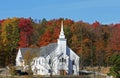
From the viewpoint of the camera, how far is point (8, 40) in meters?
107

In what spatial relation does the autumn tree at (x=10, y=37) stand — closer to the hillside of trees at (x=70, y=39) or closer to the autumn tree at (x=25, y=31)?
the hillside of trees at (x=70, y=39)

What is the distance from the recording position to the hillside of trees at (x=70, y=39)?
102062 millimetres

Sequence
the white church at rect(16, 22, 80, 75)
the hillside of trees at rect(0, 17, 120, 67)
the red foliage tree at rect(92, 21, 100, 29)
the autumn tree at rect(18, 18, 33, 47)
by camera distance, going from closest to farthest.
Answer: the white church at rect(16, 22, 80, 75), the hillside of trees at rect(0, 17, 120, 67), the autumn tree at rect(18, 18, 33, 47), the red foliage tree at rect(92, 21, 100, 29)

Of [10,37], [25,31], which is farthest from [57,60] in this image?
[25,31]

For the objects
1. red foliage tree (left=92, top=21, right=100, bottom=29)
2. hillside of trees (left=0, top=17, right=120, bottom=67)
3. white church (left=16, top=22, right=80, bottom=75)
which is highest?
red foliage tree (left=92, top=21, right=100, bottom=29)

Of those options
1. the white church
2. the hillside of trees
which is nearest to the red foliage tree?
the hillside of trees

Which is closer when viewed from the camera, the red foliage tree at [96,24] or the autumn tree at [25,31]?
the autumn tree at [25,31]

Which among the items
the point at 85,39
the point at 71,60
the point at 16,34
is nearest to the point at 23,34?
the point at 16,34

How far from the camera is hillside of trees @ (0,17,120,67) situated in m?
102

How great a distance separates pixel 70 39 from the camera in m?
106

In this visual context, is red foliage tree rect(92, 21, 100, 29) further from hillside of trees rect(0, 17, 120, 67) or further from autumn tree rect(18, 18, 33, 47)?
autumn tree rect(18, 18, 33, 47)

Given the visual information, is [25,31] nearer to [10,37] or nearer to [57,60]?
[10,37]

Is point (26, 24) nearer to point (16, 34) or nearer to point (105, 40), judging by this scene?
point (16, 34)

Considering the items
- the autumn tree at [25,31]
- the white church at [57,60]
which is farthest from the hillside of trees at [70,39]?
the white church at [57,60]
